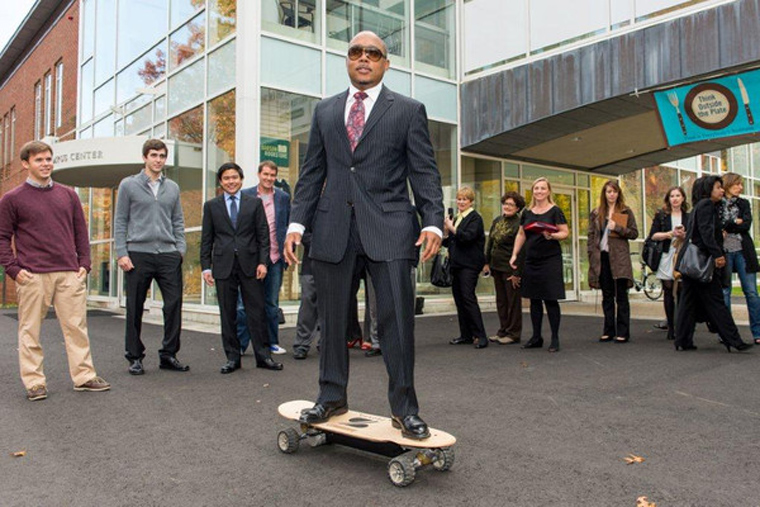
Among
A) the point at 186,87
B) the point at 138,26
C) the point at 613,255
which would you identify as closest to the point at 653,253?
the point at 613,255

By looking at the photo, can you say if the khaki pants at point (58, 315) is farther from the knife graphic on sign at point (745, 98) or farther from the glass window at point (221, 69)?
the knife graphic on sign at point (745, 98)

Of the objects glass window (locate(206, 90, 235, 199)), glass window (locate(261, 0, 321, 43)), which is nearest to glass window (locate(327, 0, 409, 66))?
A: glass window (locate(261, 0, 321, 43))

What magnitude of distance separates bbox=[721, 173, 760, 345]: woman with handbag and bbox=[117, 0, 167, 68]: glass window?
414 inches

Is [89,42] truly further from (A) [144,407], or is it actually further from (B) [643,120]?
(A) [144,407]

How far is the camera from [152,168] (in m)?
5.57

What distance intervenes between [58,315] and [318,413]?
2.83 metres

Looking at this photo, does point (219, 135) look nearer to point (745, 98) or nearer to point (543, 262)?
point (543, 262)

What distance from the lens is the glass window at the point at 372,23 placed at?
1095 centimetres

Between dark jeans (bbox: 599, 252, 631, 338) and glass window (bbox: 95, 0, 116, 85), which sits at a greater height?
glass window (bbox: 95, 0, 116, 85)

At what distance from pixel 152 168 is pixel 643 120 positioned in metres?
9.44

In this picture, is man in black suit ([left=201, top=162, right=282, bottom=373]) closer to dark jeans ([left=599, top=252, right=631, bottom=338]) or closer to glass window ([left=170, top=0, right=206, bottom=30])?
dark jeans ([left=599, top=252, right=631, bottom=338])

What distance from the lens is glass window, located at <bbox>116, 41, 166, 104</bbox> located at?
40.7 feet

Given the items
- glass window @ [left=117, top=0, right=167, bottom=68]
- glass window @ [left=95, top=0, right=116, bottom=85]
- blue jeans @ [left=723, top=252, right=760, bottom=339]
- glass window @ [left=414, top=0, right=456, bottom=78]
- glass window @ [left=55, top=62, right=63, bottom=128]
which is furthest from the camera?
glass window @ [left=55, top=62, right=63, bottom=128]

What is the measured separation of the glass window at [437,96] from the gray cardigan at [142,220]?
734 centimetres
